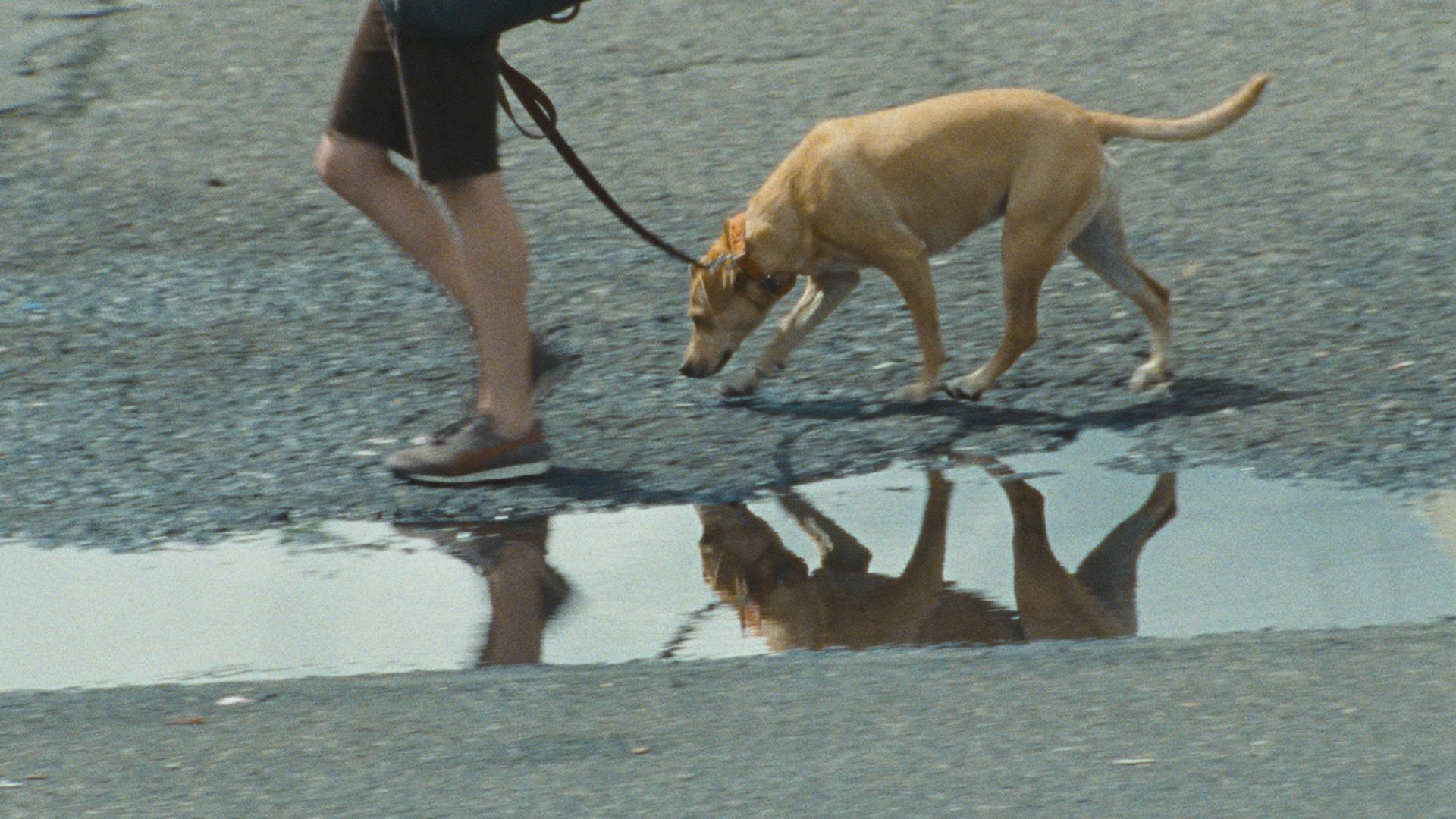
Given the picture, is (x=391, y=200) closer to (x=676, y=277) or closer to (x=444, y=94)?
(x=444, y=94)

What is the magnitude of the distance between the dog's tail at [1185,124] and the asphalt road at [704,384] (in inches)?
23.2

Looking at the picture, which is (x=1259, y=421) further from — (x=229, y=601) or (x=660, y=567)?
(x=229, y=601)

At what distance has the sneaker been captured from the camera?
15.2ft

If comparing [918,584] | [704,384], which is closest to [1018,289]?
[704,384]

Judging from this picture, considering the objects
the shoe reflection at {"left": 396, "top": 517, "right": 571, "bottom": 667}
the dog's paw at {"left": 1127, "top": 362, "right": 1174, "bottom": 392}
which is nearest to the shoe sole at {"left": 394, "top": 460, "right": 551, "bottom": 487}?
the shoe reflection at {"left": 396, "top": 517, "right": 571, "bottom": 667}

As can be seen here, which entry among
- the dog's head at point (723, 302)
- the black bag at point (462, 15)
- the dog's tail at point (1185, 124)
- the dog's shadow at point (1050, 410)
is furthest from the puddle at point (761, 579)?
the black bag at point (462, 15)

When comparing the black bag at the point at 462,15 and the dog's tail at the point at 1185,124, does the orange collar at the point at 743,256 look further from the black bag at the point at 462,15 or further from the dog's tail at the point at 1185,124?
the black bag at the point at 462,15

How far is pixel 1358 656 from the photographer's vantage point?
334 cm

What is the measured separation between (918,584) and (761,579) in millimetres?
338

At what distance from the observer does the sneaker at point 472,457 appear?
4.63 metres

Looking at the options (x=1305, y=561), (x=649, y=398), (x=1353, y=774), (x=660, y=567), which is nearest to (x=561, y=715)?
(x=660, y=567)

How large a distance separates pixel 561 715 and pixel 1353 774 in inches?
50.5

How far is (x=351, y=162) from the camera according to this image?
475 centimetres

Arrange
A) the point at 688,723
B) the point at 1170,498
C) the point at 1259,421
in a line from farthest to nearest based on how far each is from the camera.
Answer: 1. the point at 1259,421
2. the point at 1170,498
3. the point at 688,723
